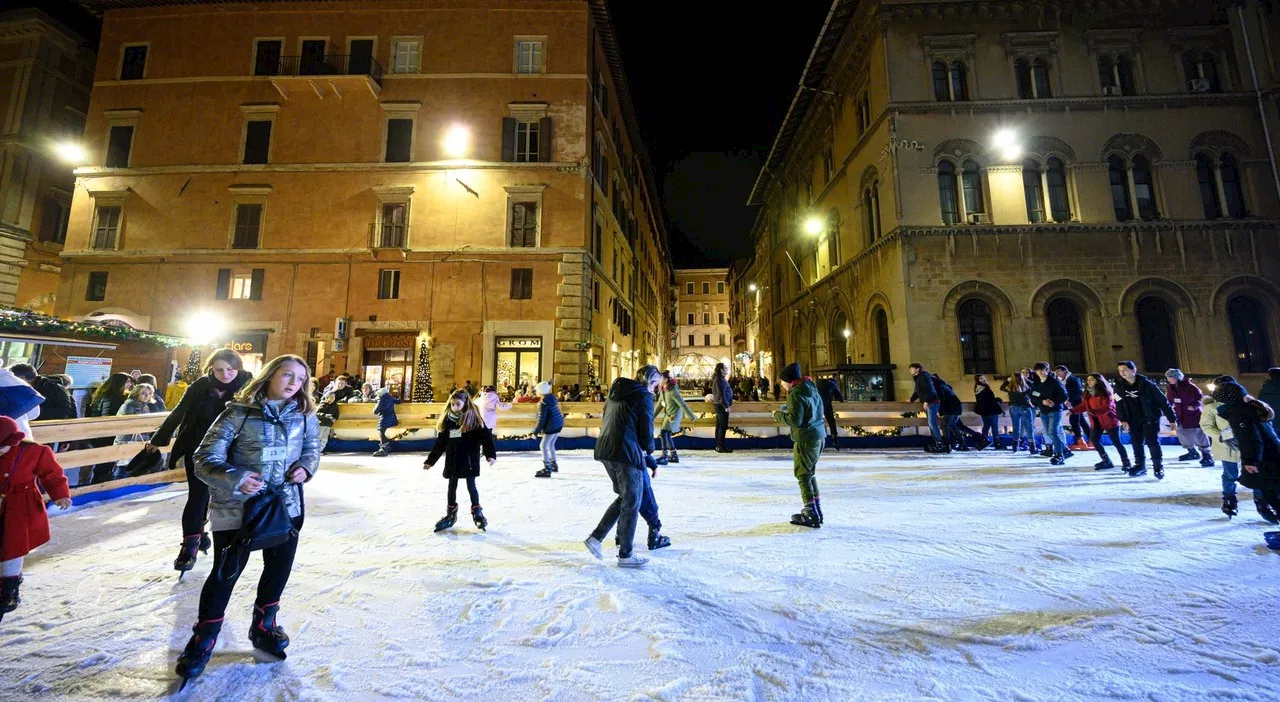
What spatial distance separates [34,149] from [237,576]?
33.7 meters

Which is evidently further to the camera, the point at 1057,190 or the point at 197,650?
the point at 1057,190

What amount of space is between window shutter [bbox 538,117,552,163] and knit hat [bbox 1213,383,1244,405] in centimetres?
1950

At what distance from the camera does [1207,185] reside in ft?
54.5

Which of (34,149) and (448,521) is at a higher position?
(34,149)

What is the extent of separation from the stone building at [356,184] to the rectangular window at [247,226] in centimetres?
9

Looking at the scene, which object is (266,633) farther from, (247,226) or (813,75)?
(813,75)

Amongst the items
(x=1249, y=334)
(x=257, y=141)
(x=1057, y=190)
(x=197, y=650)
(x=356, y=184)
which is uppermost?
(x=257, y=141)

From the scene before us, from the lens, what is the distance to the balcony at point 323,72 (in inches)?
763

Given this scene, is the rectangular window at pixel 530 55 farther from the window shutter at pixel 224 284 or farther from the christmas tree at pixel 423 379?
the window shutter at pixel 224 284

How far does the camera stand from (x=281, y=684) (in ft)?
8.48

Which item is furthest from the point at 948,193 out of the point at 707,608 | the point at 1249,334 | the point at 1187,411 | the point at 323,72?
the point at 323,72

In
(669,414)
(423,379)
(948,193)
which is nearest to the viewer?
(669,414)

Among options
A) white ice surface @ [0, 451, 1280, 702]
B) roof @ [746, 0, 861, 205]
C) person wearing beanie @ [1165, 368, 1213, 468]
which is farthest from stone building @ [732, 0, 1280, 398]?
white ice surface @ [0, 451, 1280, 702]

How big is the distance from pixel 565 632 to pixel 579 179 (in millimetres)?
18733
